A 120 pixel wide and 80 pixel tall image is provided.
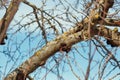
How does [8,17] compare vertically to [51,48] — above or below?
above

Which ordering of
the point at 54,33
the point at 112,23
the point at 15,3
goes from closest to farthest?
1. the point at 15,3
2. the point at 112,23
3. the point at 54,33

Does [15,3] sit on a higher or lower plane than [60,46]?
higher

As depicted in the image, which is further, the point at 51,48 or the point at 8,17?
the point at 51,48

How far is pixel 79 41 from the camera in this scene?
511 cm

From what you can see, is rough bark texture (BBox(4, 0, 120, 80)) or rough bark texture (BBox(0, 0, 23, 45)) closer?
rough bark texture (BBox(0, 0, 23, 45))

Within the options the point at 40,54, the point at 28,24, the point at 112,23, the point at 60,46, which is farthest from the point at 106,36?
the point at 28,24

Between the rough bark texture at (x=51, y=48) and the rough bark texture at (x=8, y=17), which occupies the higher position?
the rough bark texture at (x=8, y=17)

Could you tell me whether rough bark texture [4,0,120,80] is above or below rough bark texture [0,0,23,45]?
below

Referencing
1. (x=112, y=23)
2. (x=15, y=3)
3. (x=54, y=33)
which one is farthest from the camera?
(x=54, y=33)

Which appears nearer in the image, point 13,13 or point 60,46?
point 13,13

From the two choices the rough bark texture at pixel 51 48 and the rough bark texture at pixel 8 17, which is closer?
the rough bark texture at pixel 8 17

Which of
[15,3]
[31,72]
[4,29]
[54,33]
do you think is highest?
[15,3]

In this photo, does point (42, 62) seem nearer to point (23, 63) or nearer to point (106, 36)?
point (23, 63)

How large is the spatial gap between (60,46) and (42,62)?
0.38 metres
